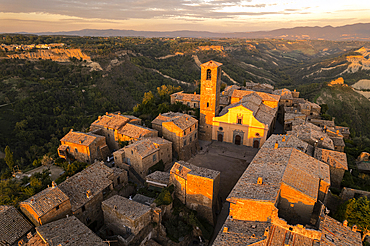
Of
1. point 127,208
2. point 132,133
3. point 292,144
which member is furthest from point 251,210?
point 132,133

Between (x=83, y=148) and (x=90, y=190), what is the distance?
9960mm

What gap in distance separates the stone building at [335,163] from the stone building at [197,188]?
10972mm

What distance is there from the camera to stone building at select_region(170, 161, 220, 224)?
20.7 m

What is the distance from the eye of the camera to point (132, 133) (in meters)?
30.8

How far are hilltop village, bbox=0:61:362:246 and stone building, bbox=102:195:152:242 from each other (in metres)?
0.09

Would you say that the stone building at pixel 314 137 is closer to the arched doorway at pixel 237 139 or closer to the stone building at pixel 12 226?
the arched doorway at pixel 237 139

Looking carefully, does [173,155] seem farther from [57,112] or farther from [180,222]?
[57,112]

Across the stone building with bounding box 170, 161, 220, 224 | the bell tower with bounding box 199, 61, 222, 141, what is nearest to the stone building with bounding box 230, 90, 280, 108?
the bell tower with bounding box 199, 61, 222, 141

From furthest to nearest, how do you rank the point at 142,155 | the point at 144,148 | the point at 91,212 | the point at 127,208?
the point at 144,148 < the point at 142,155 < the point at 91,212 < the point at 127,208

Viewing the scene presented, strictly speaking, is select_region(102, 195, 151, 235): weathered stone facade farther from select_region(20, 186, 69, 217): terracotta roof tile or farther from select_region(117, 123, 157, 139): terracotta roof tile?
A: select_region(117, 123, 157, 139): terracotta roof tile

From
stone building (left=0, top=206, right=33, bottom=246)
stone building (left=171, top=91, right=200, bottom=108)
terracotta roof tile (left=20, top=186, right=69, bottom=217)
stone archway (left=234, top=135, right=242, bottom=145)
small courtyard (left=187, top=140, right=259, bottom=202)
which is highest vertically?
stone building (left=171, top=91, right=200, bottom=108)

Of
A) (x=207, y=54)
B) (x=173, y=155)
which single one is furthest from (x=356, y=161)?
(x=207, y=54)

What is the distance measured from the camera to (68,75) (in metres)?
75.6

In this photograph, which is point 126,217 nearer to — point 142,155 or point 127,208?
point 127,208
